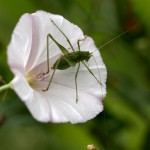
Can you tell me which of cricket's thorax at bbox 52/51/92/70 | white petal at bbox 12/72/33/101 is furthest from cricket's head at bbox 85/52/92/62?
white petal at bbox 12/72/33/101

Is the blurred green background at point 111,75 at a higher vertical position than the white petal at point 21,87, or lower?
lower

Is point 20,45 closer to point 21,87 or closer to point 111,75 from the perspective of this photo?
point 21,87

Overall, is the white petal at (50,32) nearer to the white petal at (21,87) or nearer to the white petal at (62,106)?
the white petal at (62,106)

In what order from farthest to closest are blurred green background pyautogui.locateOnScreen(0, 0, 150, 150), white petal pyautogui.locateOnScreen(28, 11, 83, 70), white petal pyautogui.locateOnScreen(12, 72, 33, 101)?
blurred green background pyautogui.locateOnScreen(0, 0, 150, 150) < white petal pyautogui.locateOnScreen(28, 11, 83, 70) < white petal pyautogui.locateOnScreen(12, 72, 33, 101)

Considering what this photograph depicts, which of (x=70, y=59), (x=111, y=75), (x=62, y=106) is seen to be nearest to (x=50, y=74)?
(x=70, y=59)

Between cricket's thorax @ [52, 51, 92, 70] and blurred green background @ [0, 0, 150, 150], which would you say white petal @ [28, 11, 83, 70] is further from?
blurred green background @ [0, 0, 150, 150]

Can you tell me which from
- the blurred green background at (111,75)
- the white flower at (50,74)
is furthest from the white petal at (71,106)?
the blurred green background at (111,75)

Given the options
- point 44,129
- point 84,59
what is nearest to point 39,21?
point 84,59
